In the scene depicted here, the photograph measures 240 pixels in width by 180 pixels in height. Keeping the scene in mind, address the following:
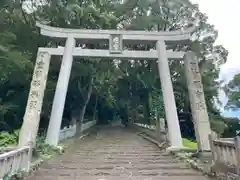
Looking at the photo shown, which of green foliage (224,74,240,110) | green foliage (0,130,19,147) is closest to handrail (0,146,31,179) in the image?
green foliage (0,130,19,147)

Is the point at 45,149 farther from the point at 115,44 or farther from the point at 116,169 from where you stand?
the point at 115,44

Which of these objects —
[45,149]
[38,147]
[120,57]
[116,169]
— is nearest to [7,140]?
[38,147]

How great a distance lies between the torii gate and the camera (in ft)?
28.8

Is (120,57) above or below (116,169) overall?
above

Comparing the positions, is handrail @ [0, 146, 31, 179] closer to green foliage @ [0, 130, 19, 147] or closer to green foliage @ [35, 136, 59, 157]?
green foliage @ [35, 136, 59, 157]

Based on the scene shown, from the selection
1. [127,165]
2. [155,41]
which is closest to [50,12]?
[155,41]

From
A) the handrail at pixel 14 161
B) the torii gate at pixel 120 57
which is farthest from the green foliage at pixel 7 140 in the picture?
the handrail at pixel 14 161

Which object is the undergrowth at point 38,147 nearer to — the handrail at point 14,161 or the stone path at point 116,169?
the stone path at point 116,169

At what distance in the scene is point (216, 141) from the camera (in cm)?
559

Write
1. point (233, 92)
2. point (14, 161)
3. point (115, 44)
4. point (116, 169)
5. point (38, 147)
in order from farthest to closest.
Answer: point (233, 92) < point (115, 44) < point (38, 147) < point (116, 169) < point (14, 161)

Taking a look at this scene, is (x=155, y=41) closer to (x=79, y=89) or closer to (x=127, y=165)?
(x=127, y=165)

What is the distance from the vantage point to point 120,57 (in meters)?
10.8

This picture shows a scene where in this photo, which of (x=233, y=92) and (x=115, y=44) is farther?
(x=233, y=92)

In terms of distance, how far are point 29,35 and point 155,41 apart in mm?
8512
